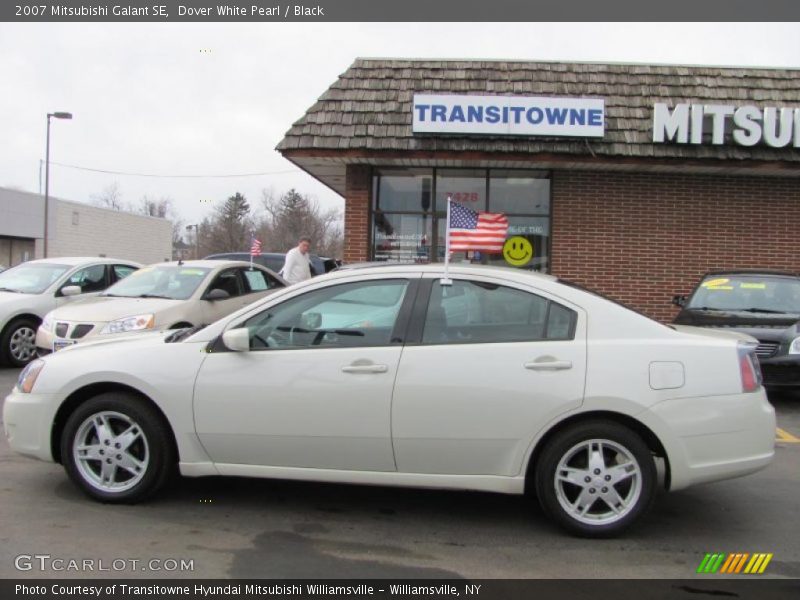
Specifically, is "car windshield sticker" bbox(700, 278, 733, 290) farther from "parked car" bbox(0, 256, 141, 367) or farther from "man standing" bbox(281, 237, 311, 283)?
"parked car" bbox(0, 256, 141, 367)

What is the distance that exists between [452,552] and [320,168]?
898 centimetres

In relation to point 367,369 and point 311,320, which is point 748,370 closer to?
point 367,369

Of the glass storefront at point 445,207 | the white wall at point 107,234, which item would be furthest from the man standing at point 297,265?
the white wall at point 107,234

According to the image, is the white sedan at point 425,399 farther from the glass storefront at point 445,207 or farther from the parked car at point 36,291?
the glass storefront at point 445,207

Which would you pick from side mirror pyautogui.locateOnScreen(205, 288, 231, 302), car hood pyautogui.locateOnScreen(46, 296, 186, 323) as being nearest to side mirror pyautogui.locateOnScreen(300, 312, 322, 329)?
car hood pyautogui.locateOnScreen(46, 296, 186, 323)

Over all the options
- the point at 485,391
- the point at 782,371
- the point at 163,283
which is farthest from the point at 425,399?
the point at 163,283

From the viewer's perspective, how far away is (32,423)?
13.9 feet

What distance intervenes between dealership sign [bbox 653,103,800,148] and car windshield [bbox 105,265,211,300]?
685 centimetres

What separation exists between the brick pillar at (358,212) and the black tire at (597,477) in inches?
301

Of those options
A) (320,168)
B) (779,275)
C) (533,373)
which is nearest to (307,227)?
(320,168)

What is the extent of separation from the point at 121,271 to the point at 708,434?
9433 mm

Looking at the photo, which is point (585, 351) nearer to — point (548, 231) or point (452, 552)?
point (452, 552)

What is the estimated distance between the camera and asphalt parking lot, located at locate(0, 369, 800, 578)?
11.3 ft

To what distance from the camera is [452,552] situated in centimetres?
366
